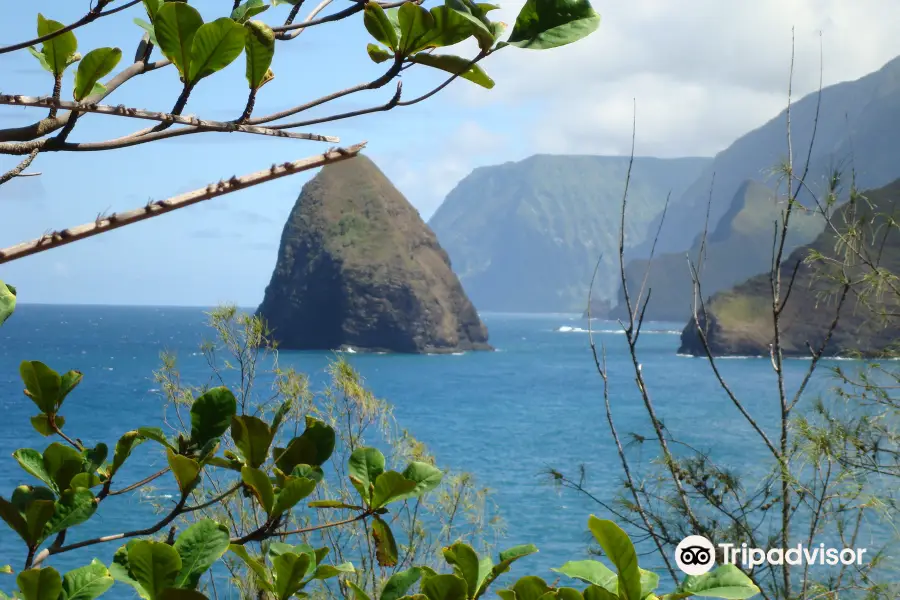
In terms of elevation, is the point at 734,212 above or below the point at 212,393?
above

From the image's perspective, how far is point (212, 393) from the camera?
78 cm

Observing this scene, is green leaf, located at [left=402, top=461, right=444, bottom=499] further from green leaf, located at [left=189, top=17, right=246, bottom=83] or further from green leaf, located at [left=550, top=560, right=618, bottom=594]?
green leaf, located at [left=189, top=17, right=246, bottom=83]

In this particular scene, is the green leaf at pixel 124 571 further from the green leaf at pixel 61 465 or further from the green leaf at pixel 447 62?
the green leaf at pixel 447 62

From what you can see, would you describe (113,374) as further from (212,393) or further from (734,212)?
(734,212)

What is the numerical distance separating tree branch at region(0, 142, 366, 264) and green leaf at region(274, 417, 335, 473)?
237 millimetres

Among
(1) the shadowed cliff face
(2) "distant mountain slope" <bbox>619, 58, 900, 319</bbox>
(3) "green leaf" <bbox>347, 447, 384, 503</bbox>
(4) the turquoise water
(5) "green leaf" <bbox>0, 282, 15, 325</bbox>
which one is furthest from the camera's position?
(2) "distant mountain slope" <bbox>619, 58, 900, 319</bbox>

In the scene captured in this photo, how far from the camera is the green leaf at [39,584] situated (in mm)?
620

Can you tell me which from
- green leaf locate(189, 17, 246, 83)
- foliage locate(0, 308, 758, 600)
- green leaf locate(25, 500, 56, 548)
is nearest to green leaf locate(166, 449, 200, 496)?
foliage locate(0, 308, 758, 600)

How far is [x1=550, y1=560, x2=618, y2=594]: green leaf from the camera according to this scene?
75 cm

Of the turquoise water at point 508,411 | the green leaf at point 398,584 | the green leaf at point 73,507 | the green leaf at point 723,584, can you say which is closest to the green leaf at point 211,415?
the green leaf at point 73,507

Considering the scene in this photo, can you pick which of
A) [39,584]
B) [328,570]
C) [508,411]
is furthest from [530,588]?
[508,411]

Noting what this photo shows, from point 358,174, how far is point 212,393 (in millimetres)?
65876

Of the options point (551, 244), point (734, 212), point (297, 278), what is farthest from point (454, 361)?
point (551, 244)

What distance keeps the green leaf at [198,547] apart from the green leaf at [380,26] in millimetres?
441
